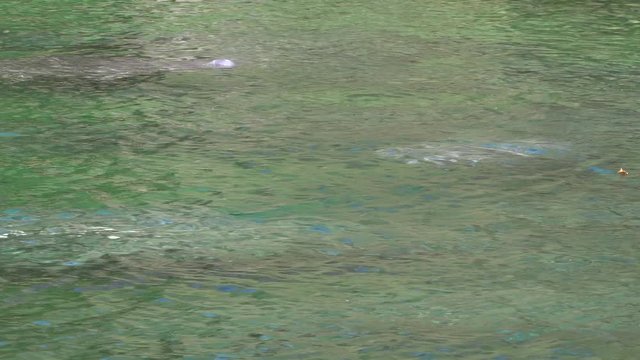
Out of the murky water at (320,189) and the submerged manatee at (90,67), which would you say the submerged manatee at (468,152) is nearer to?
the murky water at (320,189)

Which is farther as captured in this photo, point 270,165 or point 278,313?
point 270,165

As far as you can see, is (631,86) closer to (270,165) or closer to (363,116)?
(363,116)

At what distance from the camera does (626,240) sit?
442 centimetres

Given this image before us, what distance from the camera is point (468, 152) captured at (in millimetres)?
5488

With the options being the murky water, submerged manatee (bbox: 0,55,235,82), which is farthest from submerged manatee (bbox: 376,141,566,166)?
submerged manatee (bbox: 0,55,235,82)

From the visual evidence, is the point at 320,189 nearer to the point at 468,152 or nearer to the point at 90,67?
the point at 468,152

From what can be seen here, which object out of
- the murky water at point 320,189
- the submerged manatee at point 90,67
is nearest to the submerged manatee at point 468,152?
the murky water at point 320,189

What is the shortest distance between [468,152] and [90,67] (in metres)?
2.52

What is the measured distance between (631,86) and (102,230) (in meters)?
3.13

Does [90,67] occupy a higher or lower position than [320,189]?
lower

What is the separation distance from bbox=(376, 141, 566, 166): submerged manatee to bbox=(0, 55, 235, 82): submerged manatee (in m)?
1.86

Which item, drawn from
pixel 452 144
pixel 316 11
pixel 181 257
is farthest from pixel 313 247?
pixel 316 11

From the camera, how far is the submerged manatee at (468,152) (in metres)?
5.38

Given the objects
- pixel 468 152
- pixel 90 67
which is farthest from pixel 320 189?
pixel 90 67
